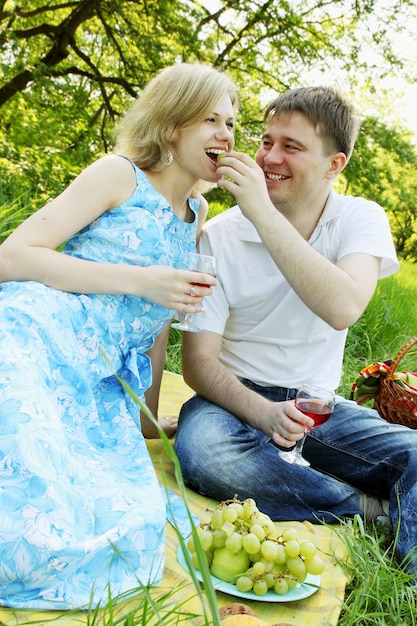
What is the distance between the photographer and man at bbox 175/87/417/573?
2875 mm

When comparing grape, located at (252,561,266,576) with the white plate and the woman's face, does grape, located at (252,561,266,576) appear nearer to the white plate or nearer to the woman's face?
the white plate

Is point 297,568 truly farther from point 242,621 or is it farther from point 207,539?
point 242,621

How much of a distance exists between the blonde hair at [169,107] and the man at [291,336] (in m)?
0.33

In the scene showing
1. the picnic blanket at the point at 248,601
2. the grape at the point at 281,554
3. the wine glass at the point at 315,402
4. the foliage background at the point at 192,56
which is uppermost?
the foliage background at the point at 192,56

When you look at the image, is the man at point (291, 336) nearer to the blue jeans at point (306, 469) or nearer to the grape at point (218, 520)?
the blue jeans at point (306, 469)

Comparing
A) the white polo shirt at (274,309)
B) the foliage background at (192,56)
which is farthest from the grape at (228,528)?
the foliage background at (192,56)

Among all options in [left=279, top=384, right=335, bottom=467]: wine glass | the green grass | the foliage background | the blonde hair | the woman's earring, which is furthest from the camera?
the foliage background

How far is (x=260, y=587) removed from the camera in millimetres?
2145

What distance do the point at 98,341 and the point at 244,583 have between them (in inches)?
46.9

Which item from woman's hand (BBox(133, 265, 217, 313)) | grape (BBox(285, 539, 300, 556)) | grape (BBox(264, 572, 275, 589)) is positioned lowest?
grape (BBox(264, 572, 275, 589))

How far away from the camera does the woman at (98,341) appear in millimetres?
2002

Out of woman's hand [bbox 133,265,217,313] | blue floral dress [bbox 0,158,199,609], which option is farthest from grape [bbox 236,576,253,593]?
woman's hand [bbox 133,265,217,313]

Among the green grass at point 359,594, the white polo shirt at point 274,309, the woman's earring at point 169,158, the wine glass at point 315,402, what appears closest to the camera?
the green grass at point 359,594

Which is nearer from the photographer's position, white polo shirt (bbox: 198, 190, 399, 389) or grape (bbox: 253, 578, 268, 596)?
grape (bbox: 253, 578, 268, 596)
